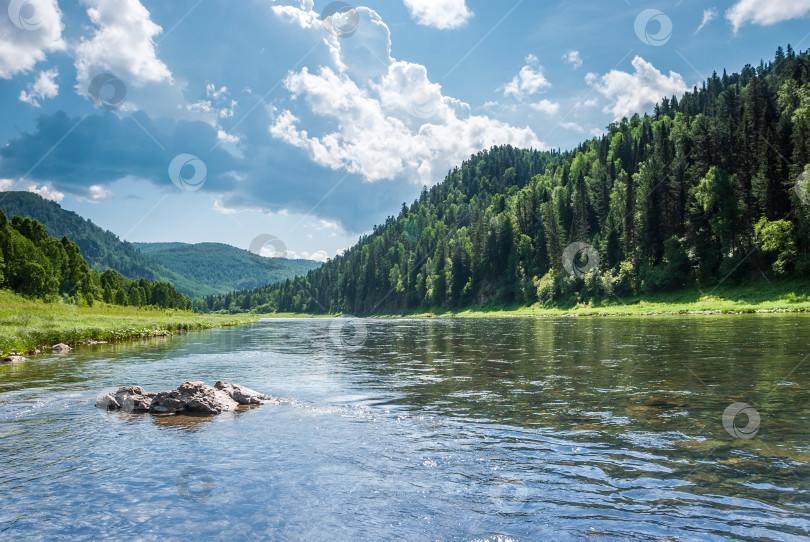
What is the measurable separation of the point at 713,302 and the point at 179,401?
82200mm

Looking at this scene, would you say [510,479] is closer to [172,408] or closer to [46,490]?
[46,490]

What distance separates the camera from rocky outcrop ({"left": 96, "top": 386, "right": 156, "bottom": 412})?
1731 centimetres

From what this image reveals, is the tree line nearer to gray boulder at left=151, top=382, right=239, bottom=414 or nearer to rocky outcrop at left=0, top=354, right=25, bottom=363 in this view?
rocky outcrop at left=0, top=354, right=25, bottom=363

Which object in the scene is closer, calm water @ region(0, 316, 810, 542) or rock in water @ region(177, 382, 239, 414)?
calm water @ region(0, 316, 810, 542)

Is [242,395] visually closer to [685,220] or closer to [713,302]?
[713,302]

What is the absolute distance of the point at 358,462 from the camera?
10.9 metres

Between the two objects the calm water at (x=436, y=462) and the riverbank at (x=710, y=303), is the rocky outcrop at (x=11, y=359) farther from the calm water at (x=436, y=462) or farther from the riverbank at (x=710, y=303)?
the riverbank at (x=710, y=303)

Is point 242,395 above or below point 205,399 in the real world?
below

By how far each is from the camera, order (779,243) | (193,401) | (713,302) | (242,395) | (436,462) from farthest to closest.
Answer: (713,302) → (779,243) → (242,395) → (193,401) → (436,462)

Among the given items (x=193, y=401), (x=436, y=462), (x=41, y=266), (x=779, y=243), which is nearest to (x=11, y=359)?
(x=193, y=401)

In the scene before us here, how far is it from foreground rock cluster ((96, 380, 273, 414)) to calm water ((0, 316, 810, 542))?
1088mm

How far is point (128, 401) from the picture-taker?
17453 millimetres

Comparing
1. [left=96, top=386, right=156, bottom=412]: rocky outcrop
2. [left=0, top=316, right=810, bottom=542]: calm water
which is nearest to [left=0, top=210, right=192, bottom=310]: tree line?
[left=0, top=316, right=810, bottom=542]: calm water

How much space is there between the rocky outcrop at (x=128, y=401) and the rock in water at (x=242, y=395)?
2.51 meters
